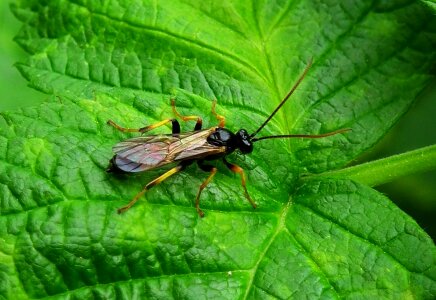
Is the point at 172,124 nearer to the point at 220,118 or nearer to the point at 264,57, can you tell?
the point at 220,118

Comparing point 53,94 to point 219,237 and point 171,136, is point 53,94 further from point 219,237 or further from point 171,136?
point 219,237

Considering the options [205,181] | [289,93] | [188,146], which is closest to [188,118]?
[188,146]

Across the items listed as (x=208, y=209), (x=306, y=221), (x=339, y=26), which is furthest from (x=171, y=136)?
(x=339, y=26)

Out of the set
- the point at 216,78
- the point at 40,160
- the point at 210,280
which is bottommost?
the point at 210,280

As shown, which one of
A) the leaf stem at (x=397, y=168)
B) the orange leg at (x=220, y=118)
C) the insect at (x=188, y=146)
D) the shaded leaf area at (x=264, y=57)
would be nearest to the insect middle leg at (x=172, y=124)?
the insect at (x=188, y=146)

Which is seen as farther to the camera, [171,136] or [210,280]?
[171,136]

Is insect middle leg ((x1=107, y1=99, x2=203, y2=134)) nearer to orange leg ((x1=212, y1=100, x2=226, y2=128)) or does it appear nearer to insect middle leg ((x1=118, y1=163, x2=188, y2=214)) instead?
orange leg ((x1=212, y1=100, x2=226, y2=128))

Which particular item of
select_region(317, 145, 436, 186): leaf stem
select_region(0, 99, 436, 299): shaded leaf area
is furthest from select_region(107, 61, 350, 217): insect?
select_region(317, 145, 436, 186): leaf stem
